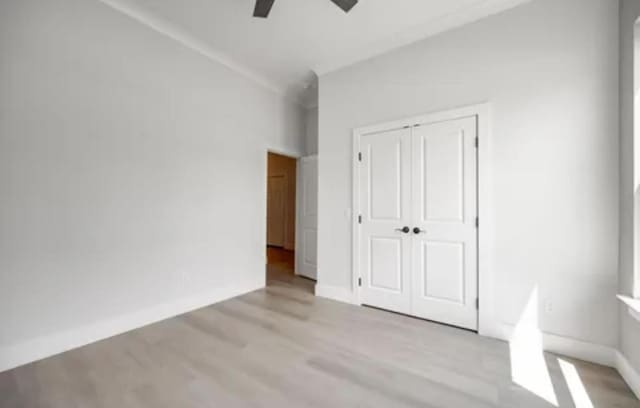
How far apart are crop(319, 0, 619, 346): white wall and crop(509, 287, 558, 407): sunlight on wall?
0.06 m

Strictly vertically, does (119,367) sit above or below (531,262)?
below

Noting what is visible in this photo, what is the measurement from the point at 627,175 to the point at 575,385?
4.93 feet

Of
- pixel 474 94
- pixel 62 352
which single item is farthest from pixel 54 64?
pixel 474 94

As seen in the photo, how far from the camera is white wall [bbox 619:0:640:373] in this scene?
1783mm

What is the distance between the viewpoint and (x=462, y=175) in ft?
8.54

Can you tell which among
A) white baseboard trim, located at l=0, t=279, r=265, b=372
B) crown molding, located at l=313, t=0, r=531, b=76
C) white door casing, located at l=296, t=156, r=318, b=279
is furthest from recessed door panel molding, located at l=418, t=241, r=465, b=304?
white baseboard trim, located at l=0, t=279, r=265, b=372

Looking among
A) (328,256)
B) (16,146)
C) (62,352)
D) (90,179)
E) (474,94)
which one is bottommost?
(62,352)

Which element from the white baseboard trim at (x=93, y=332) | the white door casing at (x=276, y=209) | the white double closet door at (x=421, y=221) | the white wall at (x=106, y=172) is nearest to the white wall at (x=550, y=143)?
the white double closet door at (x=421, y=221)

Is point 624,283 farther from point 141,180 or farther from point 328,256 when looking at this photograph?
point 141,180

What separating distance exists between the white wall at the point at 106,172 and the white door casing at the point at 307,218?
1287 millimetres

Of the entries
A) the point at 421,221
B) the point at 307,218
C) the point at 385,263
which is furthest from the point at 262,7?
the point at 307,218

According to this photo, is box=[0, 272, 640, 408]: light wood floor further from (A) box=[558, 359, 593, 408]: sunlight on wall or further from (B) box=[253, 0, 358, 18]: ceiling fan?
(B) box=[253, 0, 358, 18]: ceiling fan

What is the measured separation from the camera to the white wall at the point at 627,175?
178cm

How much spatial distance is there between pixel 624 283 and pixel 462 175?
53.6 inches
